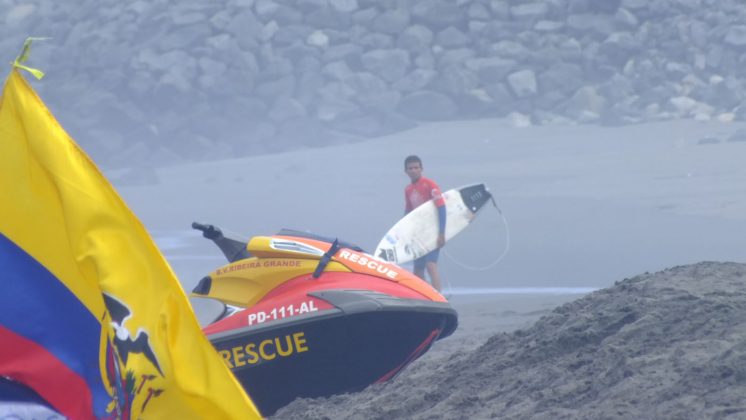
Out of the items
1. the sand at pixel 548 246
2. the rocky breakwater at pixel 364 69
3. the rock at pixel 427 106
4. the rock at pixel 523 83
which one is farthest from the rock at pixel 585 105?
the rock at pixel 427 106

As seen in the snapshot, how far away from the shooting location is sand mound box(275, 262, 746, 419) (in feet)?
15.0

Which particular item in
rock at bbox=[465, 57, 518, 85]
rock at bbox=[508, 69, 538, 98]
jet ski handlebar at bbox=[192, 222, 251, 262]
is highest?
rock at bbox=[465, 57, 518, 85]

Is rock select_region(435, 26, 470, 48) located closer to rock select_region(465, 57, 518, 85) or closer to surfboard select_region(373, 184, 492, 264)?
rock select_region(465, 57, 518, 85)

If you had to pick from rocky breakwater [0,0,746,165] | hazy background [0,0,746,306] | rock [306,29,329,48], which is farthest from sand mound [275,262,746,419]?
rock [306,29,329,48]

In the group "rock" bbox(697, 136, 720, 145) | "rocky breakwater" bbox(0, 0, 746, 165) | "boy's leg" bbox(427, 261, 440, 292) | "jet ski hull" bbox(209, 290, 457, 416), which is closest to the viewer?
"jet ski hull" bbox(209, 290, 457, 416)

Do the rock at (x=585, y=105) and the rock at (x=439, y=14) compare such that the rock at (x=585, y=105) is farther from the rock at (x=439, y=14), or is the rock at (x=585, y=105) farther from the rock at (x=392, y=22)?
the rock at (x=392, y=22)

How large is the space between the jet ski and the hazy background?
9836 millimetres

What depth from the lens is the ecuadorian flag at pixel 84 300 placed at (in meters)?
3.79

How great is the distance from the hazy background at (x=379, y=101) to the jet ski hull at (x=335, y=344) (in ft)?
32.5

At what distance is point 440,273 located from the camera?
1293cm

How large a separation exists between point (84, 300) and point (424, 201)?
7.36 meters

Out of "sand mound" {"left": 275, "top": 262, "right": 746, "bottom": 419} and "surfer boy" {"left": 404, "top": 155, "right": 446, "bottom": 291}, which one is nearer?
"sand mound" {"left": 275, "top": 262, "right": 746, "bottom": 419}

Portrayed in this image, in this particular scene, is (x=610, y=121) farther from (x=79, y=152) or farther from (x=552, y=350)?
(x=79, y=152)

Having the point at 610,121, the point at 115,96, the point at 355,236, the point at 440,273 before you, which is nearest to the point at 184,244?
the point at 355,236
